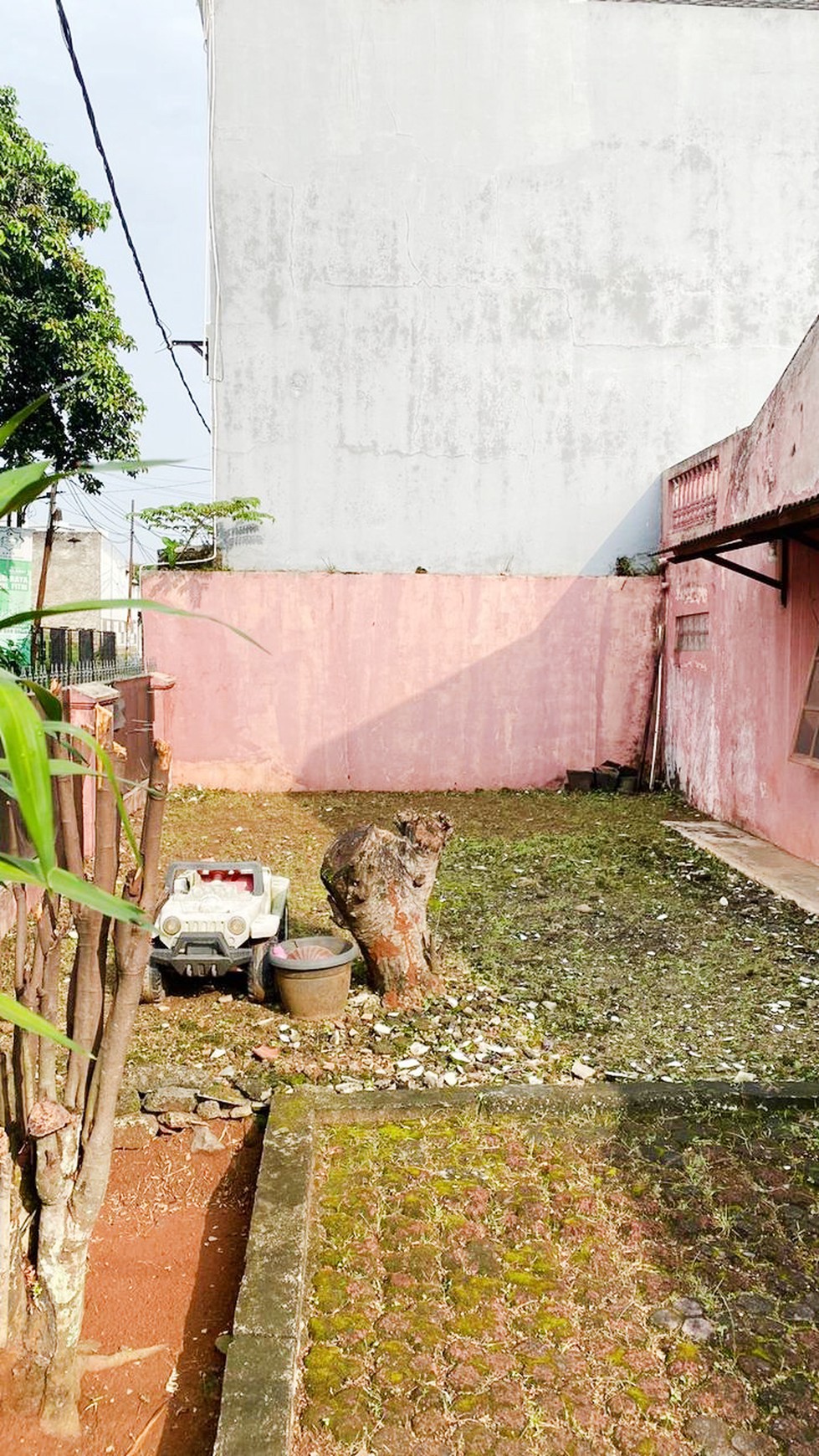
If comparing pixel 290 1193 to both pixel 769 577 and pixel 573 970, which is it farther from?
pixel 769 577

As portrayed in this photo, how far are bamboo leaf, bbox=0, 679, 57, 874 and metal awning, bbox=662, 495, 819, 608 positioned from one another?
5.74 metres

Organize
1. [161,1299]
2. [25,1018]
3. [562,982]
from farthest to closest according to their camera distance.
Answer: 1. [562,982]
2. [161,1299]
3. [25,1018]

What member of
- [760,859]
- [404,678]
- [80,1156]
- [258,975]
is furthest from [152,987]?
[404,678]

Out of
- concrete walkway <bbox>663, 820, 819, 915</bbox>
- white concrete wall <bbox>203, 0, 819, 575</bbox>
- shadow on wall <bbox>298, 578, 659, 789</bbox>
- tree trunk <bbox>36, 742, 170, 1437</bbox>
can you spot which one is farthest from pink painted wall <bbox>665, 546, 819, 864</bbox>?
tree trunk <bbox>36, 742, 170, 1437</bbox>

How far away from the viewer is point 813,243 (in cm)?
1356

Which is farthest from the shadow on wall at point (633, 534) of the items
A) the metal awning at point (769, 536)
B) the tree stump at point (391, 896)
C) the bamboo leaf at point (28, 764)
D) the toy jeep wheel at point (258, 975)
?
the bamboo leaf at point (28, 764)

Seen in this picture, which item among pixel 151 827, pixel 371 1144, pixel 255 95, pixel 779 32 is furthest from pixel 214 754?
pixel 779 32

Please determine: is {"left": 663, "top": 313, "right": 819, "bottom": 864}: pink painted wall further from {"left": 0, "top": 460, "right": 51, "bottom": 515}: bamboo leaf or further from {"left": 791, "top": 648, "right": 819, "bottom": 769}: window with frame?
{"left": 0, "top": 460, "right": 51, "bottom": 515}: bamboo leaf

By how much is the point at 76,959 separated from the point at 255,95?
13375 mm

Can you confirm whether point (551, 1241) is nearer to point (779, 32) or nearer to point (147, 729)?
point (147, 729)

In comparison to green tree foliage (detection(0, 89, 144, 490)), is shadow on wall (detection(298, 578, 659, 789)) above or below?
below

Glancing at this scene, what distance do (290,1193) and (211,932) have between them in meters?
1.96

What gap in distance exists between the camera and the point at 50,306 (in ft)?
48.0

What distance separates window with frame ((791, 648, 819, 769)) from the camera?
7.76 m
